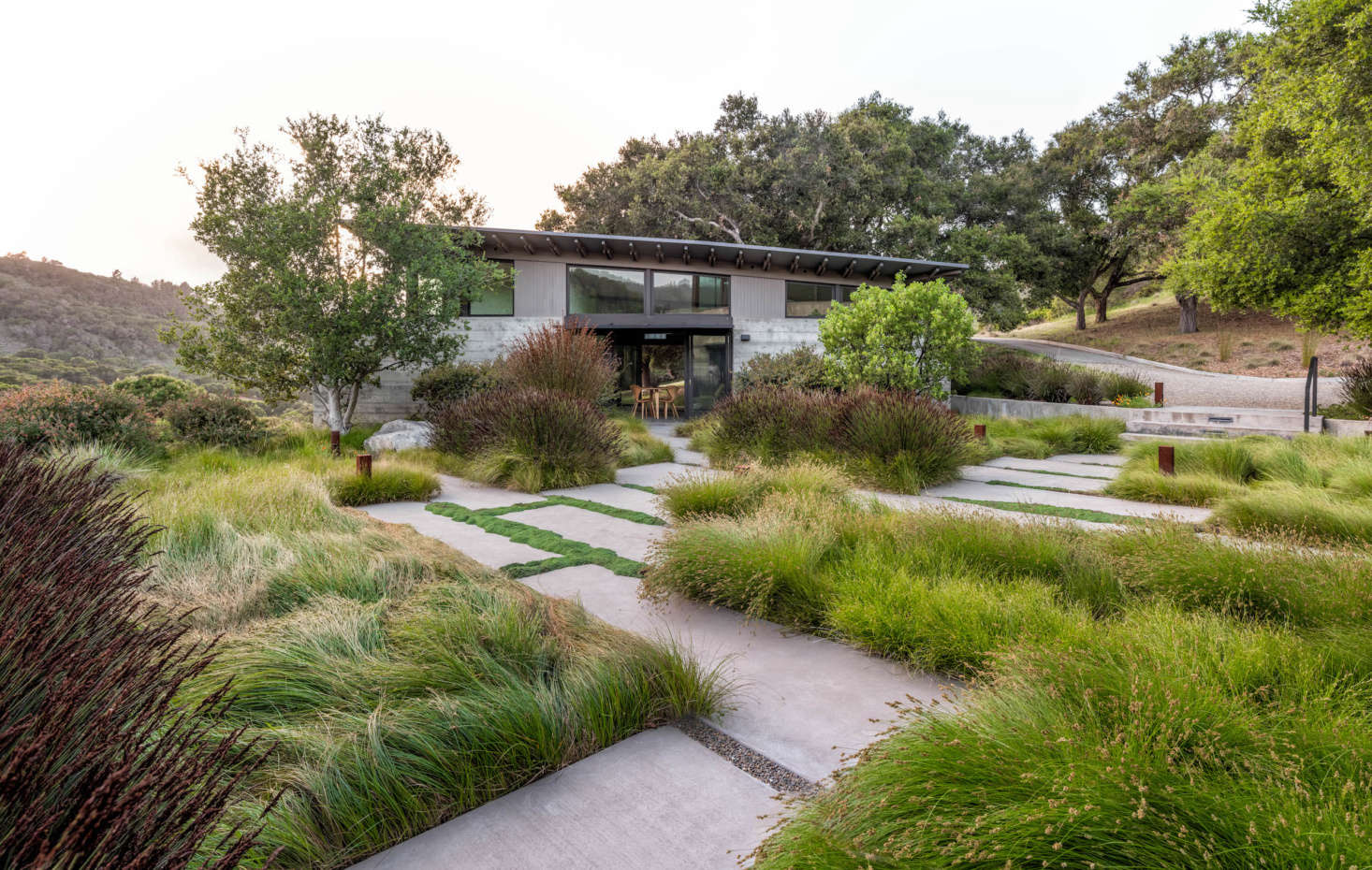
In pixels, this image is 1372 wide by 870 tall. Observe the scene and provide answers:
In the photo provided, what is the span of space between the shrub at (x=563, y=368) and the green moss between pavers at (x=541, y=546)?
2.82 m

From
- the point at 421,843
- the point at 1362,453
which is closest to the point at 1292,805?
the point at 421,843

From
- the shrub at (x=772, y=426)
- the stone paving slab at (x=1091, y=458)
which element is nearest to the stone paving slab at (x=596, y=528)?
the shrub at (x=772, y=426)

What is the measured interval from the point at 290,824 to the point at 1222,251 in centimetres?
1439

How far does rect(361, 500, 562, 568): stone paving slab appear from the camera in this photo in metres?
3.36

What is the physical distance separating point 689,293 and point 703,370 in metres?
1.91

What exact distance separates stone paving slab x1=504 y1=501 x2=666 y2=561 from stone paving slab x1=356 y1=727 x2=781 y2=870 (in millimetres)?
1874

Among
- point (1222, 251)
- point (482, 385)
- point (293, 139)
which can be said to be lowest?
point (482, 385)

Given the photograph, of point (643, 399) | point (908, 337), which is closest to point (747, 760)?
point (908, 337)

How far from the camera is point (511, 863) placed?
1193mm

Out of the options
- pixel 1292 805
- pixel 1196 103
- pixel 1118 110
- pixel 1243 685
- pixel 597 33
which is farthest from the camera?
pixel 1118 110

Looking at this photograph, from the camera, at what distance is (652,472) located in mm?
6477

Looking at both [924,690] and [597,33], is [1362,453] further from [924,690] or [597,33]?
[597,33]

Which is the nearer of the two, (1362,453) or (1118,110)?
(1362,453)

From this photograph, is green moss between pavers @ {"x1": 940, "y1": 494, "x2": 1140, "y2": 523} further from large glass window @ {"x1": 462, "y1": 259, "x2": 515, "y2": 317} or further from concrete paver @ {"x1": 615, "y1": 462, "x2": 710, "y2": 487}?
large glass window @ {"x1": 462, "y1": 259, "x2": 515, "y2": 317}
